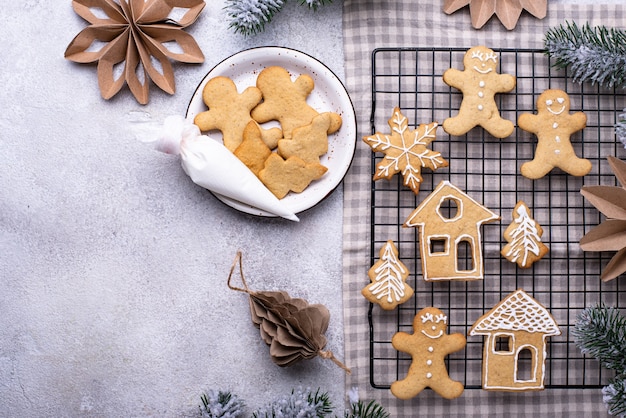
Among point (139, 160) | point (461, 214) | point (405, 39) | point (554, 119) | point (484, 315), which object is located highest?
point (405, 39)

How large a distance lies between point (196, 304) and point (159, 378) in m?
0.22

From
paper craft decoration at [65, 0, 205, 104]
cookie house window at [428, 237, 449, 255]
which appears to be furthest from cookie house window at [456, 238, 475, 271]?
paper craft decoration at [65, 0, 205, 104]

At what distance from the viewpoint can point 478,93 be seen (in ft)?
4.87

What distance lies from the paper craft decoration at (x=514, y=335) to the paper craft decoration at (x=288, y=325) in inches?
14.2

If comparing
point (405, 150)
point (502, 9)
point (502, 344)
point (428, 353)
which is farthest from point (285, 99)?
point (502, 344)

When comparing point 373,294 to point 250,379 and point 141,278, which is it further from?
point 141,278

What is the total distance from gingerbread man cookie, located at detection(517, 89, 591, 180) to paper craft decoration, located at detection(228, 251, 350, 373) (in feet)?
2.14

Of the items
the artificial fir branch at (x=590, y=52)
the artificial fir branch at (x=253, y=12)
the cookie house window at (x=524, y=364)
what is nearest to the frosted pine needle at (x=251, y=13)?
the artificial fir branch at (x=253, y=12)

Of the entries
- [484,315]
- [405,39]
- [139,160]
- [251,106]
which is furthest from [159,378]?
[405,39]

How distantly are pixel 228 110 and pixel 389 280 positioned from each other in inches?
23.3

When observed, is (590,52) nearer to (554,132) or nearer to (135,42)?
(554,132)

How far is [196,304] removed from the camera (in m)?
1.57

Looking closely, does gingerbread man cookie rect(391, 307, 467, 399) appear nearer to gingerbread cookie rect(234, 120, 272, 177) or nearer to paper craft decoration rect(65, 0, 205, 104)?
gingerbread cookie rect(234, 120, 272, 177)

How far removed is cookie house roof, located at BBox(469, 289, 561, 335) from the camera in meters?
1.45
